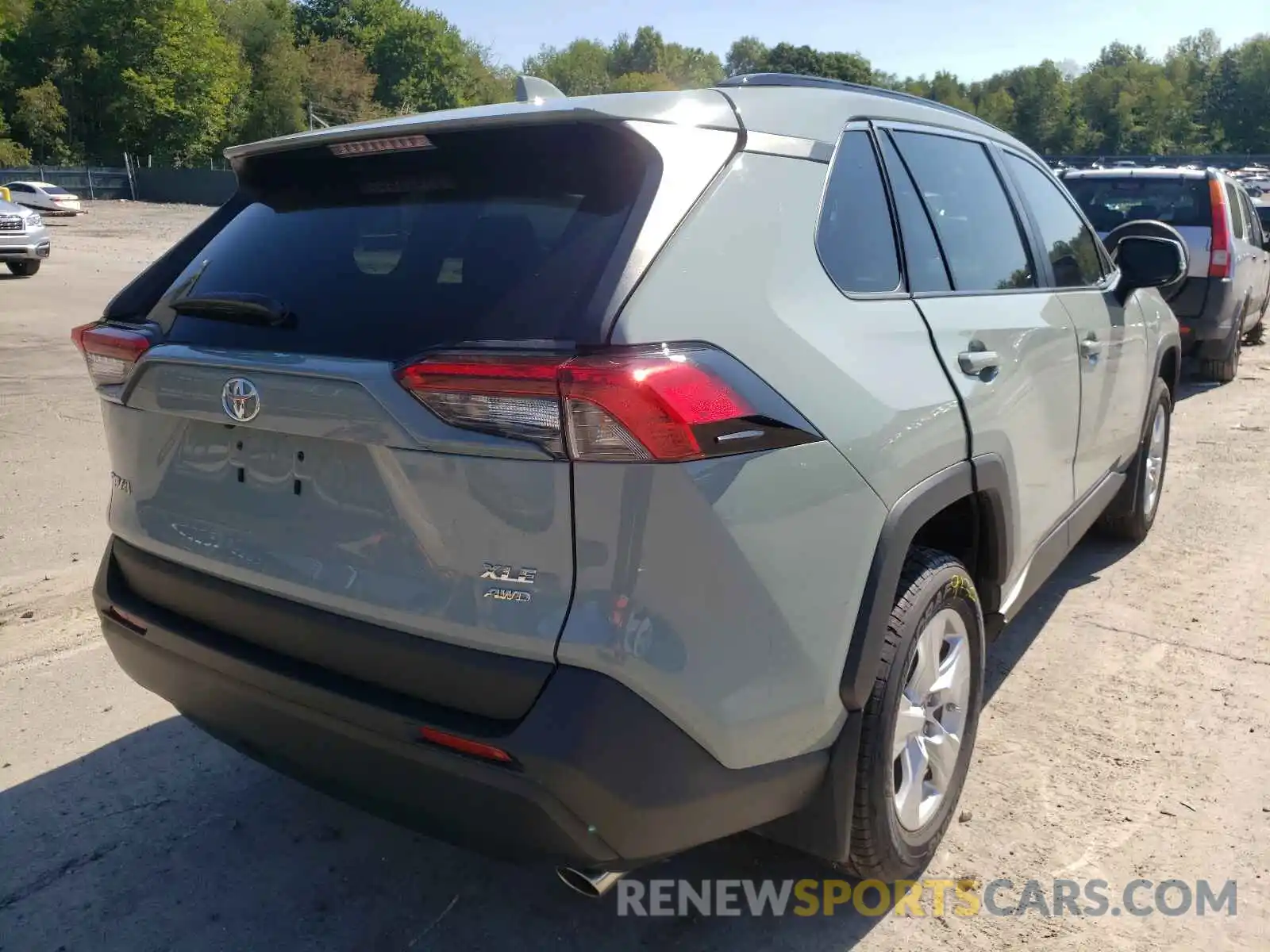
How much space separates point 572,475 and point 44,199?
1735 inches

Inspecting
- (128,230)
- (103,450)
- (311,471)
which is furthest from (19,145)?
(311,471)

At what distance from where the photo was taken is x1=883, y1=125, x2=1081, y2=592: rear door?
9.20 feet

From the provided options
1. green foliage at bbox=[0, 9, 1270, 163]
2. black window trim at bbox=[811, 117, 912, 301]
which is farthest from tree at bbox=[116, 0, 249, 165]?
black window trim at bbox=[811, 117, 912, 301]

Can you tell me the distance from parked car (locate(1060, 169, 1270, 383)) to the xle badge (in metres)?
8.40

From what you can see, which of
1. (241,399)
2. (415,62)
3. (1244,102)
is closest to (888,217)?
(241,399)

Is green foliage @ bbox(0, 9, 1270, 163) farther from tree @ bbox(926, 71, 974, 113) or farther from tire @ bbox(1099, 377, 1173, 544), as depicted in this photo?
tire @ bbox(1099, 377, 1173, 544)

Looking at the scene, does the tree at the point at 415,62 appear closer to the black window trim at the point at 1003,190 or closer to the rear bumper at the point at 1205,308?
the rear bumper at the point at 1205,308

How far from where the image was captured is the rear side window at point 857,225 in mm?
2424

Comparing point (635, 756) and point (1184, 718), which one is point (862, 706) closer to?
point (635, 756)

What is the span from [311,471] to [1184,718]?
3.01 m

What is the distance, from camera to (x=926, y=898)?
2689 mm

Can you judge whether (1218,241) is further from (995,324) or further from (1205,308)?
(995,324)

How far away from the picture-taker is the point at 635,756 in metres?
1.88

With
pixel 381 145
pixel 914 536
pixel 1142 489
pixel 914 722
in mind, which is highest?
pixel 381 145
